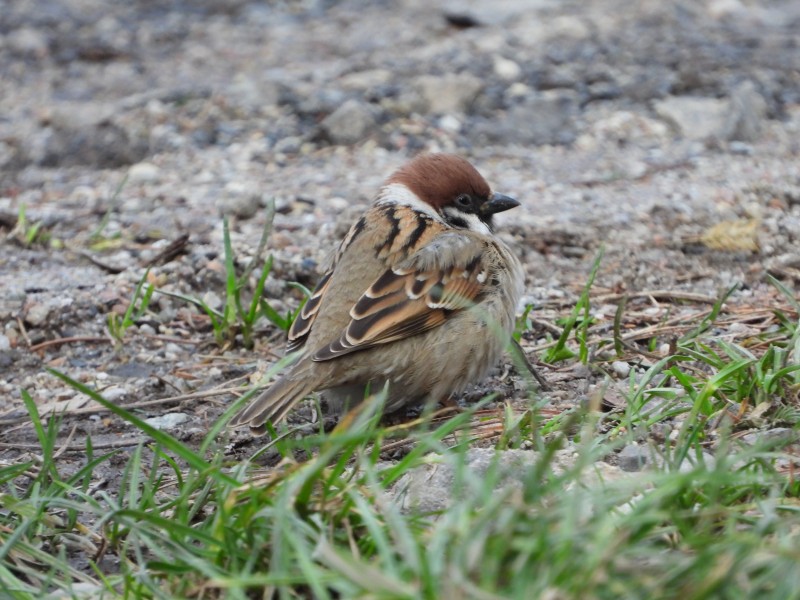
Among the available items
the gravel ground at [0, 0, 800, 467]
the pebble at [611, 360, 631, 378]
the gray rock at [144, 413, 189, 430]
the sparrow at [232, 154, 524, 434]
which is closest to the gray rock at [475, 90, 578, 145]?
the gravel ground at [0, 0, 800, 467]

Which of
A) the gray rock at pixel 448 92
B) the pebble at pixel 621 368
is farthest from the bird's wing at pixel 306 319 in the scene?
the gray rock at pixel 448 92

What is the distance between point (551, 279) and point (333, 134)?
2148 millimetres

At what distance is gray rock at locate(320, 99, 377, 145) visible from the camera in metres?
6.59

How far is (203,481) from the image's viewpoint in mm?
2785

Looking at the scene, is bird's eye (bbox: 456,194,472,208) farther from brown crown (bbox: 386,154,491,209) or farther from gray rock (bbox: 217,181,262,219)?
gray rock (bbox: 217,181,262,219)

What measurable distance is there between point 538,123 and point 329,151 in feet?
4.12

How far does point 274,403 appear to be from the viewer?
11.4 feet

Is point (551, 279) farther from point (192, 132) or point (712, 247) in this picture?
point (192, 132)

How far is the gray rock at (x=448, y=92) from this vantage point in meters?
6.88

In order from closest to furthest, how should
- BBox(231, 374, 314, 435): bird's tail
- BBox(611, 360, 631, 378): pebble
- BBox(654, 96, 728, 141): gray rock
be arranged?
BBox(231, 374, 314, 435): bird's tail
BBox(611, 360, 631, 378): pebble
BBox(654, 96, 728, 141): gray rock

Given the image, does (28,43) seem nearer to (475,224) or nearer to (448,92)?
(448,92)

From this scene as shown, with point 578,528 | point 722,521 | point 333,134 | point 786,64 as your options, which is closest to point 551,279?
point 333,134

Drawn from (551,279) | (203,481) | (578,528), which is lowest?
(551,279)

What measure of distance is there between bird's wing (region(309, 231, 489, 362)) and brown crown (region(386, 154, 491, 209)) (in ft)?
1.22
